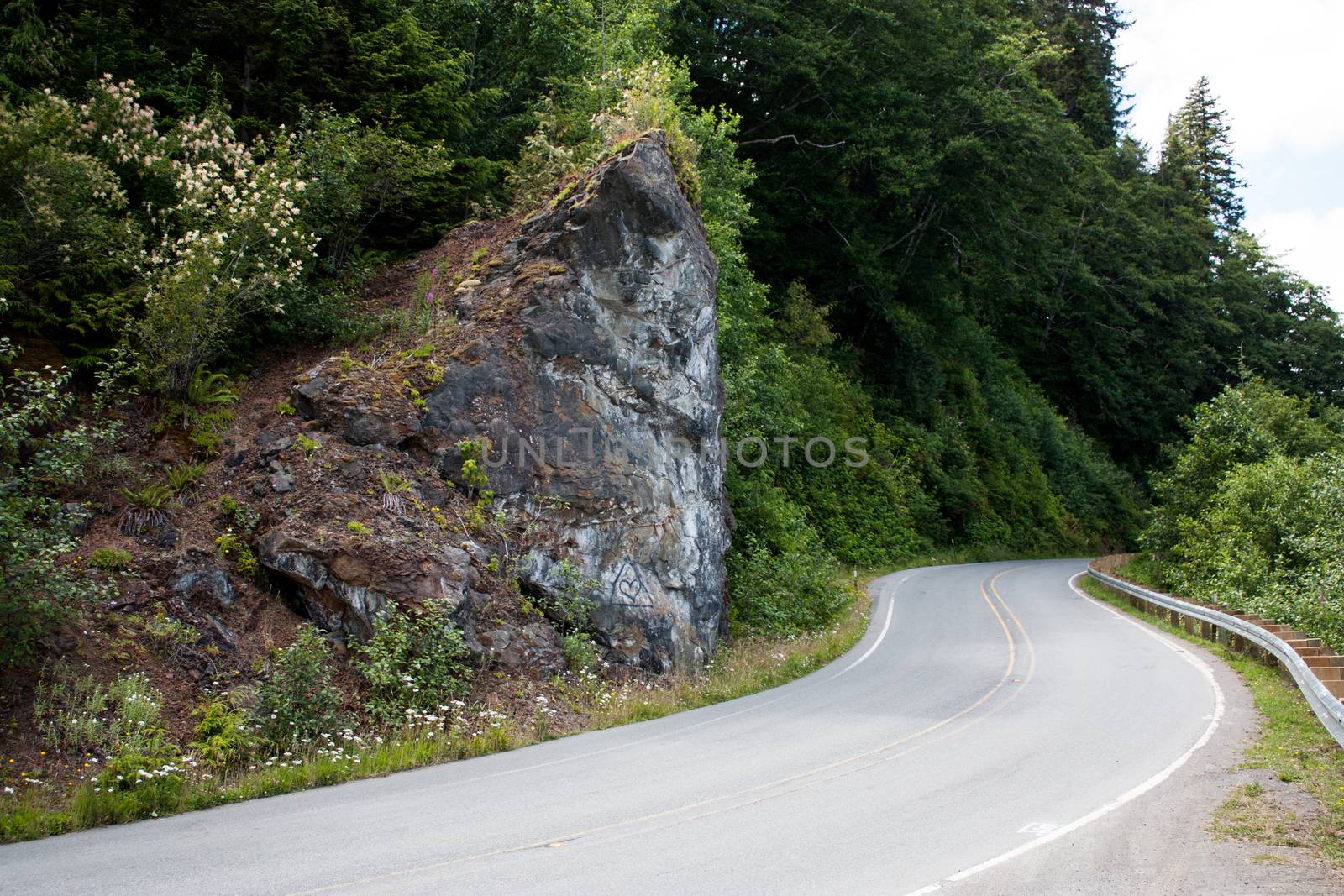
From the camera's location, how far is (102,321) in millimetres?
13211

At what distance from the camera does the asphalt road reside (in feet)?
21.1

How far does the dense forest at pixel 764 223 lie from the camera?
521 inches

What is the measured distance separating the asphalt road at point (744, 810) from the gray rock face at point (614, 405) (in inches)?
102

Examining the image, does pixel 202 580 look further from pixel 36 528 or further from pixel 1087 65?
pixel 1087 65

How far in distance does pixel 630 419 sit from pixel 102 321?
25.5 ft

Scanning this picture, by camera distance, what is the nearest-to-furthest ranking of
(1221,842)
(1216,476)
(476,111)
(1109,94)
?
(1221,842), (476,111), (1216,476), (1109,94)

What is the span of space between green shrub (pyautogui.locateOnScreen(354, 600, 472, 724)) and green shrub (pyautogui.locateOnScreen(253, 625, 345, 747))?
479 millimetres

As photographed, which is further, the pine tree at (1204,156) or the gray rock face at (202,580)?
the pine tree at (1204,156)

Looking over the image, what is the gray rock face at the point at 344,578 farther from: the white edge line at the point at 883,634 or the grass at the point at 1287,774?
the grass at the point at 1287,774

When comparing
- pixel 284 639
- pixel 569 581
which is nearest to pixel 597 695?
pixel 569 581

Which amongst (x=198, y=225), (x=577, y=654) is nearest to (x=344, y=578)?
(x=577, y=654)

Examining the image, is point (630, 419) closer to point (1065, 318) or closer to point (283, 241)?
point (283, 241)

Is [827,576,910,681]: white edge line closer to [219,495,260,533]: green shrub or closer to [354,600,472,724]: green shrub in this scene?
[354,600,472,724]: green shrub

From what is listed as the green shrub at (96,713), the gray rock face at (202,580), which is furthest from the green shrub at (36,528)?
the gray rock face at (202,580)
